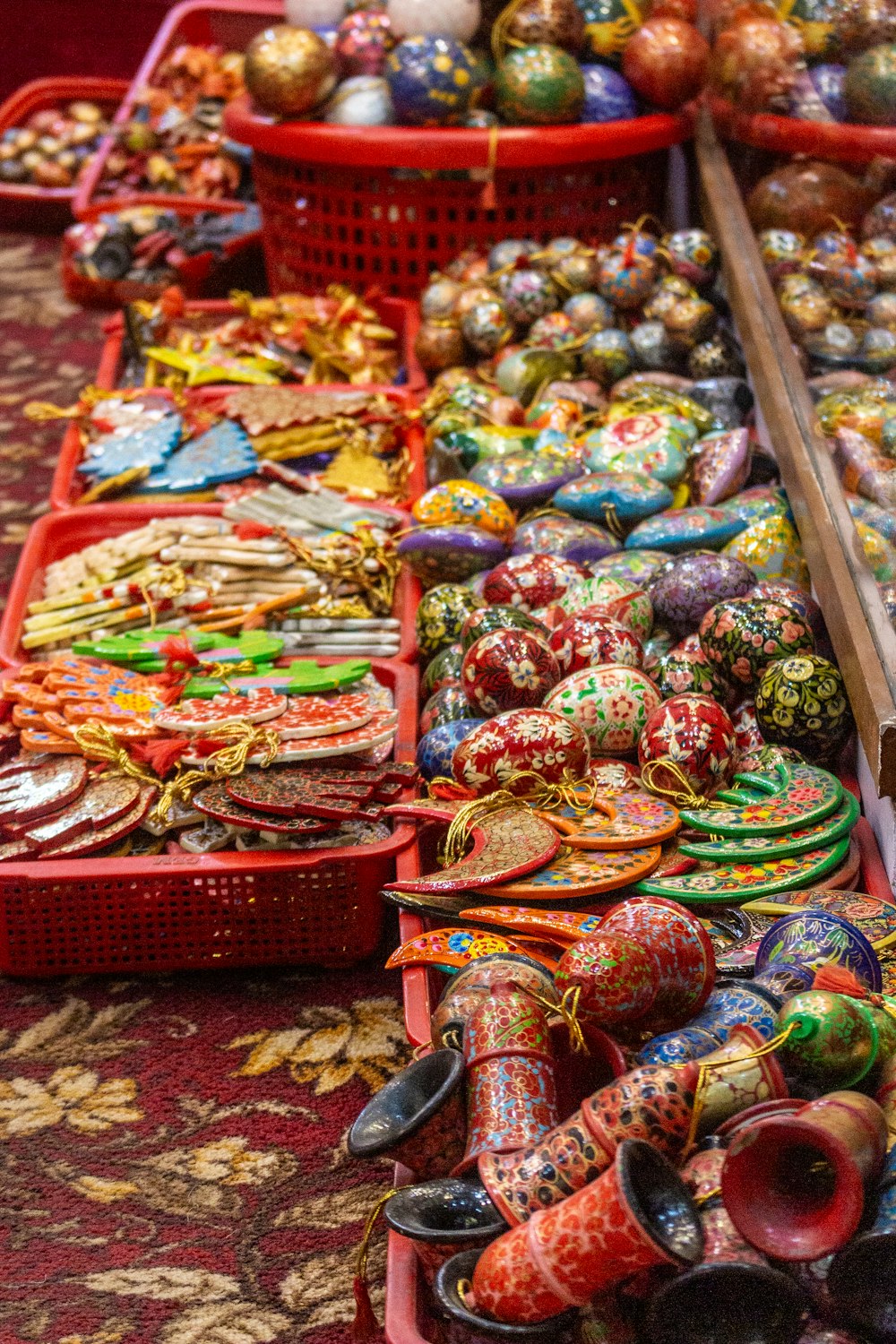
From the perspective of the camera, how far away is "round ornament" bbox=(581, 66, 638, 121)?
3.61m

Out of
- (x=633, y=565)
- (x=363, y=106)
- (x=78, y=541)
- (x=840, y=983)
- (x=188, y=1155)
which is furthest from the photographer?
(x=363, y=106)

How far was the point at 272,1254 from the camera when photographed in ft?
5.19

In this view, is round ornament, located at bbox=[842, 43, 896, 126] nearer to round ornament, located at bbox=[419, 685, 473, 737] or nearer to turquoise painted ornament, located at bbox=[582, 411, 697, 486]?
turquoise painted ornament, located at bbox=[582, 411, 697, 486]

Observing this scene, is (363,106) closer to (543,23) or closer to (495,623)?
(543,23)

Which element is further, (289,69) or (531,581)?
(289,69)

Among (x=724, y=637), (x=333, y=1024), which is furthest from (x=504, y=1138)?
(x=724, y=637)

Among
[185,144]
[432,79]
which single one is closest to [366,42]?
[432,79]

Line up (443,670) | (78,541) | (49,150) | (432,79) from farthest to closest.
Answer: (49,150)
(432,79)
(78,541)
(443,670)

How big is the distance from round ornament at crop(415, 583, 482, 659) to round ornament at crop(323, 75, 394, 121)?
1.77m

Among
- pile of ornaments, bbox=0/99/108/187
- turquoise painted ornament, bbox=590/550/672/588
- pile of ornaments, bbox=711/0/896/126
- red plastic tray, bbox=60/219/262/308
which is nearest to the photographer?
turquoise painted ornament, bbox=590/550/672/588

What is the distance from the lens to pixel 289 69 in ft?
11.6

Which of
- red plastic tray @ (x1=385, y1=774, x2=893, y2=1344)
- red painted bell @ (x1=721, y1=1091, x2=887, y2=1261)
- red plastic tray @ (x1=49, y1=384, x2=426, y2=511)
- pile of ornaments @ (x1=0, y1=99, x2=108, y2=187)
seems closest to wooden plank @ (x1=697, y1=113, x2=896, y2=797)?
red plastic tray @ (x1=385, y1=774, x2=893, y2=1344)

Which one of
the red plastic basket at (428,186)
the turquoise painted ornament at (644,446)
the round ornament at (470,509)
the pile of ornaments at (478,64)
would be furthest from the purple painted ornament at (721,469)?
the pile of ornaments at (478,64)

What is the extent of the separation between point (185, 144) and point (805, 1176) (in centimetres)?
476
